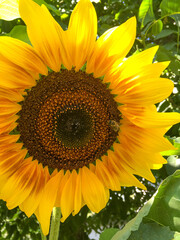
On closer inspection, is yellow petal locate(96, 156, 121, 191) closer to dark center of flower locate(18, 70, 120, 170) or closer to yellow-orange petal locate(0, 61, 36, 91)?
dark center of flower locate(18, 70, 120, 170)

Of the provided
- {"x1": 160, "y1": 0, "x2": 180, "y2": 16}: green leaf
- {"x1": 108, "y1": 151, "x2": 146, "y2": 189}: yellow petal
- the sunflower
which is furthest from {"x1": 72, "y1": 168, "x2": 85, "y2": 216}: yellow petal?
{"x1": 160, "y1": 0, "x2": 180, "y2": 16}: green leaf

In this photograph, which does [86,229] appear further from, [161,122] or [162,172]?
[161,122]

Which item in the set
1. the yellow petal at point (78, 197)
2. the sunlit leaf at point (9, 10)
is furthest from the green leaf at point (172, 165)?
the sunlit leaf at point (9, 10)

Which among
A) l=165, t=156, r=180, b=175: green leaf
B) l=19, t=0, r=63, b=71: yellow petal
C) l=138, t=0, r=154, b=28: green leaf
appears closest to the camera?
l=19, t=0, r=63, b=71: yellow petal

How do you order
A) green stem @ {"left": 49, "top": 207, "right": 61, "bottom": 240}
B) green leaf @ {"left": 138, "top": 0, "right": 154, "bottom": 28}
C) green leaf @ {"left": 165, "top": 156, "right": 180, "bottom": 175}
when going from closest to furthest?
green stem @ {"left": 49, "top": 207, "right": 61, "bottom": 240} < green leaf @ {"left": 165, "top": 156, "right": 180, "bottom": 175} < green leaf @ {"left": 138, "top": 0, "right": 154, "bottom": 28}

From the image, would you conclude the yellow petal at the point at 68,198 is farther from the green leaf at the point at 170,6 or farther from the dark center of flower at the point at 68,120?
the green leaf at the point at 170,6

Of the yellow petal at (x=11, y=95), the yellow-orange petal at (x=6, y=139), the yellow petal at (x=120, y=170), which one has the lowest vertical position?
the yellow petal at (x=120, y=170)

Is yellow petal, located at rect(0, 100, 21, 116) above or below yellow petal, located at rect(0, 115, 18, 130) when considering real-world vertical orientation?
above
